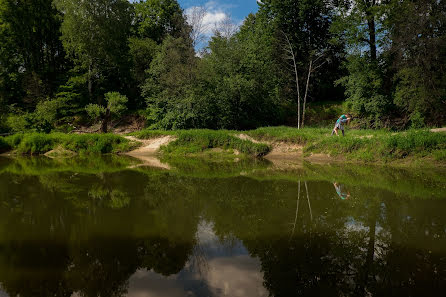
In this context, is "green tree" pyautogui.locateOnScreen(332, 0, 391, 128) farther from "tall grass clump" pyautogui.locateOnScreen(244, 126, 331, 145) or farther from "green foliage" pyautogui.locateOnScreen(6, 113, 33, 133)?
"green foliage" pyautogui.locateOnScreen(6, 113, 33, 133)

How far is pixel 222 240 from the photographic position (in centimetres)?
564

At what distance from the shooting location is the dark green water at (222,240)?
4.10 metres

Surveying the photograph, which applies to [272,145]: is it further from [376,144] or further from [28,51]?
[28,51]

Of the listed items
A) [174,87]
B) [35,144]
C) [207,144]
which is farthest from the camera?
[174,87]

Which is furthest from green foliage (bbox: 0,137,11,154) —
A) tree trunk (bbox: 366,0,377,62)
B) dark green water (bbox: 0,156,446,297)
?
tree trunk (bbox: 366,0,377,62)

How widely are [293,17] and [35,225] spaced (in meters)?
33.0

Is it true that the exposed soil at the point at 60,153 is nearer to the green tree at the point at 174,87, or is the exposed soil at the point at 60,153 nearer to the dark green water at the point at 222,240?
the green tree at the point at 174,87

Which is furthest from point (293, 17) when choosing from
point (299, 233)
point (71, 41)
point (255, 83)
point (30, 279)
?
point (30, 279)

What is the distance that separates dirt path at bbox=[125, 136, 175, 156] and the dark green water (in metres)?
12.0

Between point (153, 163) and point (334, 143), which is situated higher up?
point (334, 143)

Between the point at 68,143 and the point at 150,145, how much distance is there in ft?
19.7

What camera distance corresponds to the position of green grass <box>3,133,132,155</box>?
22.2 metres

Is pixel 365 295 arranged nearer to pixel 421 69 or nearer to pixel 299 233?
pixel 299 233

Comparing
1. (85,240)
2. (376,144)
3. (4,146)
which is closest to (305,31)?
(376,144)
